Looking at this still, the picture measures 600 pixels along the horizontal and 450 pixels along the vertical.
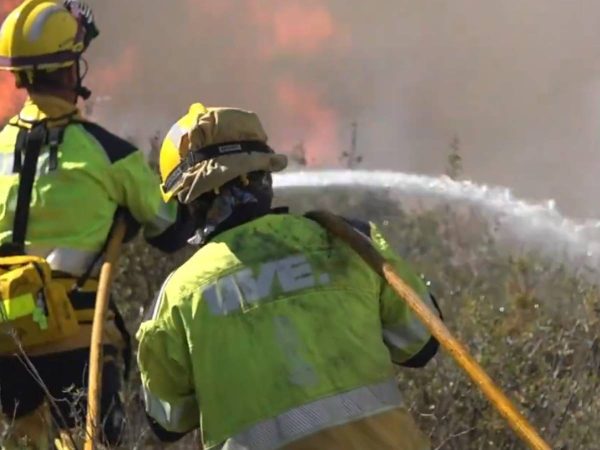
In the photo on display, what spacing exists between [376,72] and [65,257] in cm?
906

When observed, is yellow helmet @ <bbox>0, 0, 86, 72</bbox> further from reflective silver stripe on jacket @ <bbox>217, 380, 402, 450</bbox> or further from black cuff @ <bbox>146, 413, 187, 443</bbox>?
reflective silver stripe on jacket @ <bbox>217, 380, 402, 450</bbox>

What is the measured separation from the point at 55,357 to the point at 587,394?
1.97 metres

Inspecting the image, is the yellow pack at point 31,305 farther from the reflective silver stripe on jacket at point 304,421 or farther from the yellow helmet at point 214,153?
the reflective silver stripe on jacket at point 304,421

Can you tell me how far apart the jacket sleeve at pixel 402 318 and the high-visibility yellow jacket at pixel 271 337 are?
0.02m

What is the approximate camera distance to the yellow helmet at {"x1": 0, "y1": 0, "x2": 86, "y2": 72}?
5543 millimetres

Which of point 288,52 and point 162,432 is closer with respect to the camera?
point 162,432

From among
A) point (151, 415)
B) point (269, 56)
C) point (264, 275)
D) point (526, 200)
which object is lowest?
point (526, 200)

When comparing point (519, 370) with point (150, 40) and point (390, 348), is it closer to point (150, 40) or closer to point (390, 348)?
point (390, 348)

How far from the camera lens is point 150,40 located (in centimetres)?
1441

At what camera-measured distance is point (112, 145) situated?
5496mm

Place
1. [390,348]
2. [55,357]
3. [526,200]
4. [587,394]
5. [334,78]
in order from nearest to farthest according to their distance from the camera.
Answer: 1. [390,348]
2. [55,357]
3. [587,394]
4. [526,200]
5. [334,78]

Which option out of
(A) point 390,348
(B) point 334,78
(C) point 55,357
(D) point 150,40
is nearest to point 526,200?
(B) point 334,78

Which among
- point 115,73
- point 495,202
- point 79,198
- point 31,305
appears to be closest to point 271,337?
point 31,305

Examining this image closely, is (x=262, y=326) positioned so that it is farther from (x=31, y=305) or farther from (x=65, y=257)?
(x=65, y=257)
